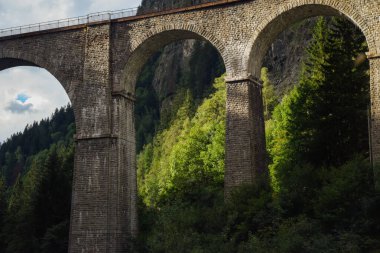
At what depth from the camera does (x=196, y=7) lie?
78.1 ft

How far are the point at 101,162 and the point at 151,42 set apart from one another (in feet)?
18.5

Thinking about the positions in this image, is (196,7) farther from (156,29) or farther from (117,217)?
A: (117,217)

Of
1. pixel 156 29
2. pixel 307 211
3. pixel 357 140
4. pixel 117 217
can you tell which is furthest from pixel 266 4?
pixel 117 217

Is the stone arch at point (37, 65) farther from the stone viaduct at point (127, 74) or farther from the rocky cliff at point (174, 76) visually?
the rocky cliff at point (174, 76)

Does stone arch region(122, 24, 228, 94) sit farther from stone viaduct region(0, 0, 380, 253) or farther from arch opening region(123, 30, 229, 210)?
arch opening region(123, 30, 229, 210)

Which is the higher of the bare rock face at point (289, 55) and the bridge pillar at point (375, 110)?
the bare rock face at point (289, 55)

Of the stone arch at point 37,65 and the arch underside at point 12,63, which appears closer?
the stone arch at point 37,65

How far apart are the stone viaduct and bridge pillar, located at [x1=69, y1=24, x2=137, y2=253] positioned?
0.04 meters

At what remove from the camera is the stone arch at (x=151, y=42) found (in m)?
23.9

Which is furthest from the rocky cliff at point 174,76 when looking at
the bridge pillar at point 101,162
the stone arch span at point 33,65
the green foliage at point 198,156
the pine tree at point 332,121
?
the bridge pillar at point 101,162

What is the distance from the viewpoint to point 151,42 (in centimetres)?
2525

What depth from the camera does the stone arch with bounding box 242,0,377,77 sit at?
2133 centimetres

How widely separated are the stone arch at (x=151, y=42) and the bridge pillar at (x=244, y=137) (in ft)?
7.43

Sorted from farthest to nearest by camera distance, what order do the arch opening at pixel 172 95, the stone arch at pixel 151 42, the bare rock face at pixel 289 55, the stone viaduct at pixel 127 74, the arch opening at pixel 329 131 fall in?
the arch opening at pixel 172 95
the bare rock face at pixel 289 55
the stone arch at pixel 151 42
the stone viaduct at pixel 127 74
the arch opening at pixel 329 131
